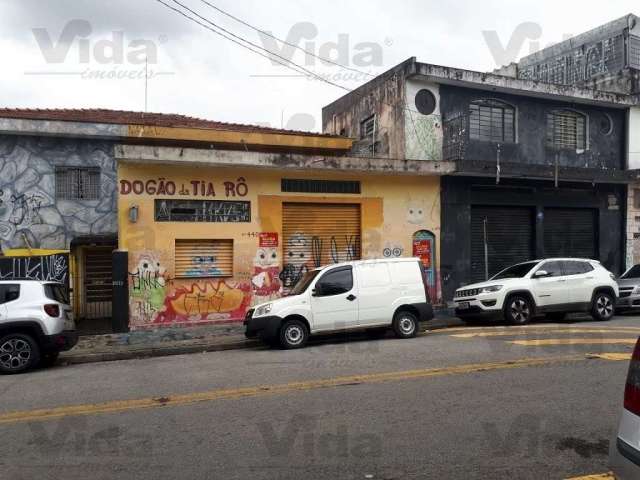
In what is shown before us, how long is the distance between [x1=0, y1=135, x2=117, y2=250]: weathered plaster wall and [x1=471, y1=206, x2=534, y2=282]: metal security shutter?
445 inches

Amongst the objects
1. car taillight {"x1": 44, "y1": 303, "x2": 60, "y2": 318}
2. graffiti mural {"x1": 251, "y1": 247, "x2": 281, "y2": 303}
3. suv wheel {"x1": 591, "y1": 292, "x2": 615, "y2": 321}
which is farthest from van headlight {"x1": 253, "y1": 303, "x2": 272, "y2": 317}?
suv wheel {"x1": 591, "y1": 292, "x2": 615, "y2": 321}

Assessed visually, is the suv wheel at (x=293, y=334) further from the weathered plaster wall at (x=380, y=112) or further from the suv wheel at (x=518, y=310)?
the weathered plaster wall at (x=380, y=112)

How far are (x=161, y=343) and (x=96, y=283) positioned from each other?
249 inches

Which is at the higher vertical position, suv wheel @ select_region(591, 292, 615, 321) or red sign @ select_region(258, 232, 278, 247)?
red sign @ select_region(258, 232, 278, 247)

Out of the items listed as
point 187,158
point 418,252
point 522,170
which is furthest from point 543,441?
point 522,170

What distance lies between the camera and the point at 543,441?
4.82m

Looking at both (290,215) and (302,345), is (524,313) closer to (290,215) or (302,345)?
(302,345)

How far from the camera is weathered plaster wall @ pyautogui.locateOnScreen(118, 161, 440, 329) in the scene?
13953 mm

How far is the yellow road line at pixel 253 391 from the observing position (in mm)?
6164

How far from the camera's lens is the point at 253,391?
686cm

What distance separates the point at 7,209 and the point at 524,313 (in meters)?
14.4

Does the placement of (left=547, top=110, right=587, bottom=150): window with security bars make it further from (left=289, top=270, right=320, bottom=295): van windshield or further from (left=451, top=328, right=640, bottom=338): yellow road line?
(left=289, top=270, right=320, bottom=295): van windshield

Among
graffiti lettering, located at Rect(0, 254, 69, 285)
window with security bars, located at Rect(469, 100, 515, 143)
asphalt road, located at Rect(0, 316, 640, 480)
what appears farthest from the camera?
window with security bars, located at Rect(469, 100, 515, 143)

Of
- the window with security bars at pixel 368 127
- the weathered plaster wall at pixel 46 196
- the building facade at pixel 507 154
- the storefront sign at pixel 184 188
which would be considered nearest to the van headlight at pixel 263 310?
the storefront sign at pixel 184 188
